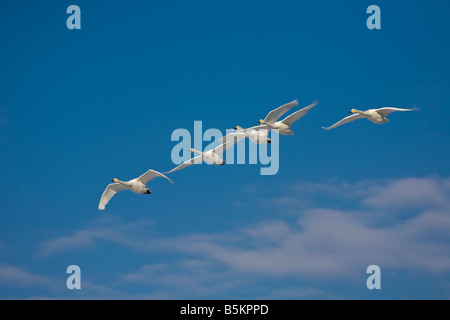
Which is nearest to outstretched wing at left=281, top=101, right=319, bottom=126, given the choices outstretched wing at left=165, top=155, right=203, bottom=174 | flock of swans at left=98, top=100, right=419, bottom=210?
flock of swans at left=98, top=100, right=419, bottom=210

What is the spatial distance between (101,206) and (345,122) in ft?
81.8

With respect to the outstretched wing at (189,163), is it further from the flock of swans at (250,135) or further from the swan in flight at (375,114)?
the swan in flight at (375,114)

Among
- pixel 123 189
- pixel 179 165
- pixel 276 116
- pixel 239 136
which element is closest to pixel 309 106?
pixel 276 116

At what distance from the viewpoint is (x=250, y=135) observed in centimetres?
5894

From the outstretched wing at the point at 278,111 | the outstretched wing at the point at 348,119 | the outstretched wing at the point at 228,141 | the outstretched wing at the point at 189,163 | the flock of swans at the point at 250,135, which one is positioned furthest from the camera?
the outstretched wing at the point at 189,163

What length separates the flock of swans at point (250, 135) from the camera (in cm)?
5619

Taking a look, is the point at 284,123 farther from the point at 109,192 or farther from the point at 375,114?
the point at 109,192

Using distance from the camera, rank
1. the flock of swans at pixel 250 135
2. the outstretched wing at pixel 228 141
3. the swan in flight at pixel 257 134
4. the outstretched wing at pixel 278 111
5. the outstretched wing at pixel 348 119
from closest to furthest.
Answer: the outstretched wing at pixel 278 111
the flock of swans at pixel 250 135
the outstretched wing at pixel 348 119
the swan in flight at pixel 257 134
the outstretched wing at pixel 228 141

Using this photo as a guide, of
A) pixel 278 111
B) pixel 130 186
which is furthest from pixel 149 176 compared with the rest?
pixel 278 111

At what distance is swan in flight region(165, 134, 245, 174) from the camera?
59844 millimetres

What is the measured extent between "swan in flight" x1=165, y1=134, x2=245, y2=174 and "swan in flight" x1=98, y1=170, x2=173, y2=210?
2707mm

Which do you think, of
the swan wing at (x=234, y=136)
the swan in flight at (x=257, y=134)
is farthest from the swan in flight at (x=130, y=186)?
the swan in flight at (x=257, y=134)
